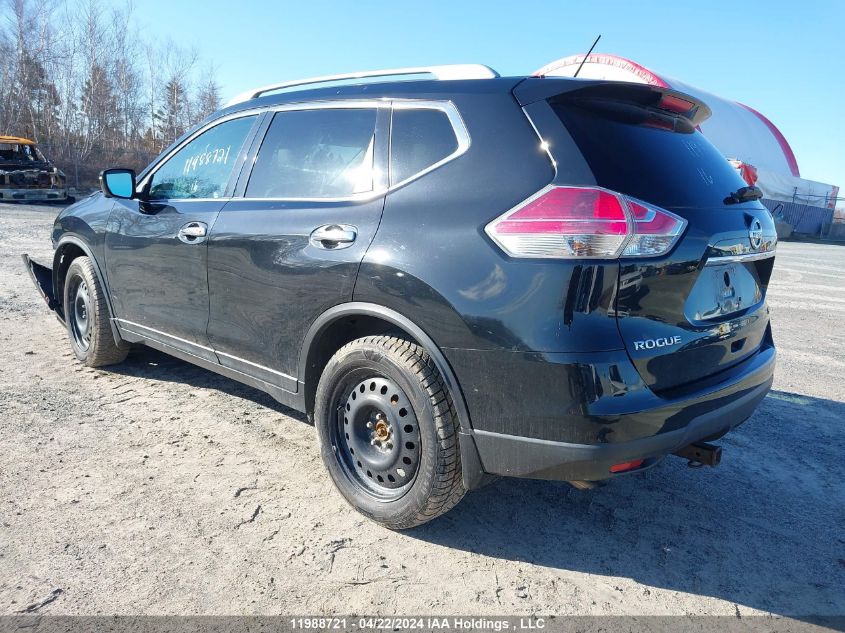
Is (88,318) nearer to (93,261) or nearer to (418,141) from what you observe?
(93,261)

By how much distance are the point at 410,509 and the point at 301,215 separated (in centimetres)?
145

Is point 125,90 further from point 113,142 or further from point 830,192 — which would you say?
point 830,192

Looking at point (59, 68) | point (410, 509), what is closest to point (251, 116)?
point (410, 509)

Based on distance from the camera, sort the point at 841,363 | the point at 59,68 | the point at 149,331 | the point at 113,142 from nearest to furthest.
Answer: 1. the point at 149,331
2. the point at 841,363
3. the point at 59,68
4. the point at 113,142

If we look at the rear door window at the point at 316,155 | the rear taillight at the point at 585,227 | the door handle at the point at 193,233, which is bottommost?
the door handle at the point at 193,233

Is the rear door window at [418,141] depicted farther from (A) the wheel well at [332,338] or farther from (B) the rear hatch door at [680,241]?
(A) the wheel well at [332,338]

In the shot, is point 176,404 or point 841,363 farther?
point 841,363

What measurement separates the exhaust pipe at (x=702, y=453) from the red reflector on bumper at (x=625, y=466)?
1.25 feet

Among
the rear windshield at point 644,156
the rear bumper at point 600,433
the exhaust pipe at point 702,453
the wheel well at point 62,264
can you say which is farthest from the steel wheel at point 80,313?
the exhaust pipe at point 702,453

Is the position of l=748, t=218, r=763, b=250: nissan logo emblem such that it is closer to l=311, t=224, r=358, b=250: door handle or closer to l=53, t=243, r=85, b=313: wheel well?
l=311, t=224, r=358, b=250: door handle

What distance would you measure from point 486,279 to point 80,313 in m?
3.94

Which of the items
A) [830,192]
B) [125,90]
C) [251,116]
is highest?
[125,90]

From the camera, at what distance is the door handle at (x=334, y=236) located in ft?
8.82

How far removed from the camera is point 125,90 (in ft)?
141
